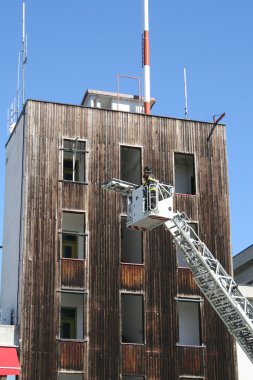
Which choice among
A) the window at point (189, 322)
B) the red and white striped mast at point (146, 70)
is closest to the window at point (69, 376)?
the window at point (189, 322)

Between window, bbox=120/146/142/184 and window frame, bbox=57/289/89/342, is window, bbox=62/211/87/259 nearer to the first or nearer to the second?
window frame, bbox=57/289/89/342

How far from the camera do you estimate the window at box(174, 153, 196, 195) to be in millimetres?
54597

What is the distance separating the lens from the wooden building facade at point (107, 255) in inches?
1898

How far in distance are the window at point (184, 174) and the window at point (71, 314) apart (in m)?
9.89

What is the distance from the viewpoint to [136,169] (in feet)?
178

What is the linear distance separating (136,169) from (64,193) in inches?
229

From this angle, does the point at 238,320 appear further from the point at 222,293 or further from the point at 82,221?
the point at 82,221

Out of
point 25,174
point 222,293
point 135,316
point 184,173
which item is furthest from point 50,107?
point 222,293

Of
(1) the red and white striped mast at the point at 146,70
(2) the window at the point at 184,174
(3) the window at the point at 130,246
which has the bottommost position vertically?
(3) the window at the point at 130,246

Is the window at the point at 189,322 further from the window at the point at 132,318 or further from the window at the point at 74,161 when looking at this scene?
the window at the point at 74,161

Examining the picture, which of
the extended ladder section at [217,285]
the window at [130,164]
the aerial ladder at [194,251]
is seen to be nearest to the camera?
the aerial ladder at [194,251]

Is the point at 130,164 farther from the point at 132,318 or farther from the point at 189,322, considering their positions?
the point at 189,322

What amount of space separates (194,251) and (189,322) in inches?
541

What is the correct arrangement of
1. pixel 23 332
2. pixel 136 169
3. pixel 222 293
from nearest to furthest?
pixel 222 293 < pixel 23 332 < pixel 136 169
